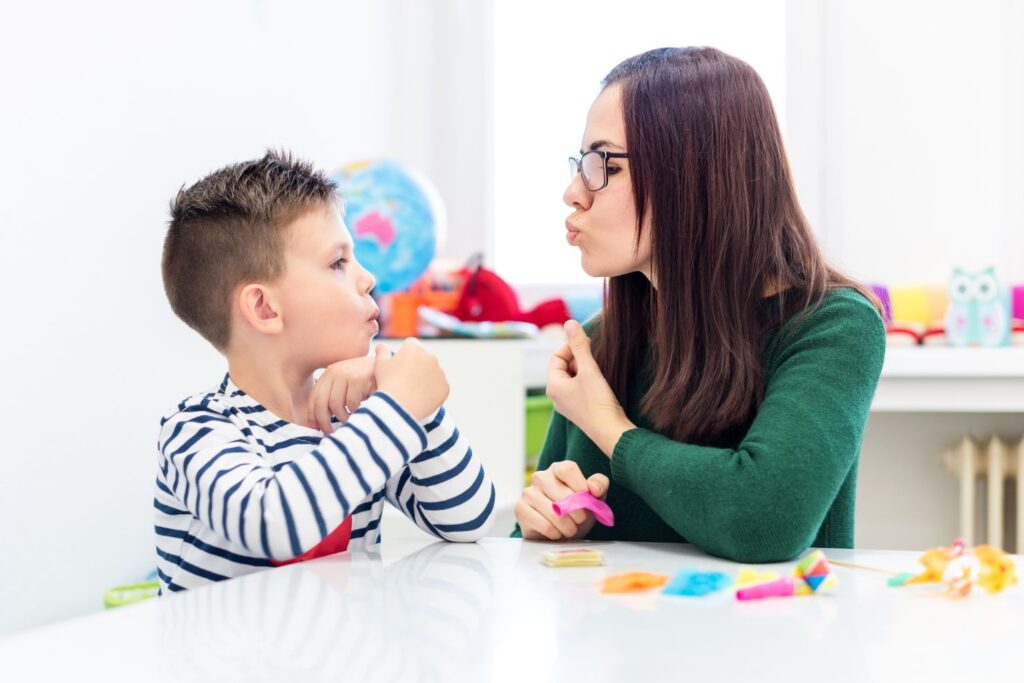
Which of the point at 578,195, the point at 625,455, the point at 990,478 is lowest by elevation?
the point at 990,478

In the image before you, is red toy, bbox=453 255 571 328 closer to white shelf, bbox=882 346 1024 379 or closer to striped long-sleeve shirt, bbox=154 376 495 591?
white shelf, bbox=882 346 1024 379

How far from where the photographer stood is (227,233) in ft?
3.62

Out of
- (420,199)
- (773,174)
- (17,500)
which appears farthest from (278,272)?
(420,199)

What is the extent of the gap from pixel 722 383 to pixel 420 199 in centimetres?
135

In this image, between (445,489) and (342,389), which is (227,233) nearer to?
(342,389)

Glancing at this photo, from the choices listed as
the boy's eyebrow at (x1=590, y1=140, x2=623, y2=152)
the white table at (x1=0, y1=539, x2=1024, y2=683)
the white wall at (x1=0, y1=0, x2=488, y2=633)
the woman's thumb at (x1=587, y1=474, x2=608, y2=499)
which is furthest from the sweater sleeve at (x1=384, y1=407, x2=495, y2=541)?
the white wall at (x1=0, y1=0, x2=488, y2=633)

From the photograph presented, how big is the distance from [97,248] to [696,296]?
1169 millimetres

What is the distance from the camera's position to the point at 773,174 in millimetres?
1104

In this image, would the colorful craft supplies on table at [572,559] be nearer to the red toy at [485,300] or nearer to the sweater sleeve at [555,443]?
the sweater sleeve at [555,443]

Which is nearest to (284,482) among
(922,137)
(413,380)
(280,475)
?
(280,475)

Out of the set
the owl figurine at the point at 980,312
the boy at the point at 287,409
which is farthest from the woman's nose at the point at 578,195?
the owl figurine at the point at 980,312

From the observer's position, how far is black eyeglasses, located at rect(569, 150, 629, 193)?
1120 millimetres

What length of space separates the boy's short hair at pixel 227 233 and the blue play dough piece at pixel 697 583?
55 centimetres

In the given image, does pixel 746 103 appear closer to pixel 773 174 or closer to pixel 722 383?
pixel 773 174
